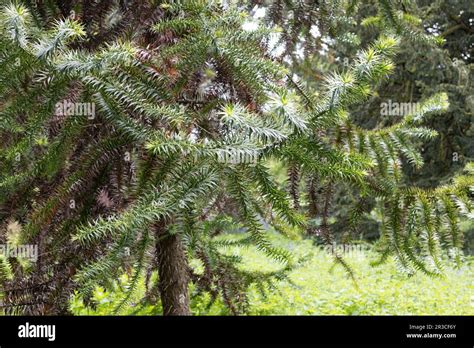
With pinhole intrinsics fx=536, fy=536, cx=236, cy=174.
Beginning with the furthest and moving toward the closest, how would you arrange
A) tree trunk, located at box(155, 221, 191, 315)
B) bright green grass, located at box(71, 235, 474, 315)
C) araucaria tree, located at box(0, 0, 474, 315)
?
bright green grass, located at box(71, 235, 474, 315), tree trunk, located at box(155, 221, 191, 315), araucaria tree, located at box(0, 0, 474, 315)

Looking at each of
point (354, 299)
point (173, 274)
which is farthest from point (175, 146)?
point (354, 299)

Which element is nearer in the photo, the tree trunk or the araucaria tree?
the araucaria tree

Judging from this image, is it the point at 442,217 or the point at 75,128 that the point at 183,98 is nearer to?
the point at 75,128

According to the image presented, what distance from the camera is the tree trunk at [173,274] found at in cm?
287

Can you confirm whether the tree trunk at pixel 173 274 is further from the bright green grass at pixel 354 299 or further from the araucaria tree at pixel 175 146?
the bright green grass at pixel 354 299

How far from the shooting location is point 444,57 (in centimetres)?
1018

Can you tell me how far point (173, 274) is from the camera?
291cm

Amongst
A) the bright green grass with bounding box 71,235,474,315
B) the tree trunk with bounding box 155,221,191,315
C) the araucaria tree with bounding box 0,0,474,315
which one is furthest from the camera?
the bright green grass with bounding box 71,235,474,315

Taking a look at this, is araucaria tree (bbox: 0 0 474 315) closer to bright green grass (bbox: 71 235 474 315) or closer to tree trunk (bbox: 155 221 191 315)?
tree trunk (bbox: 155 221 191 315)

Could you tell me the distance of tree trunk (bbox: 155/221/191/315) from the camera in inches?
113

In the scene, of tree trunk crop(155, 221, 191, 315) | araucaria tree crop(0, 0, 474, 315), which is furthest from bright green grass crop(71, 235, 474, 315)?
araucaria tree crop(0, 0, 474, 315)

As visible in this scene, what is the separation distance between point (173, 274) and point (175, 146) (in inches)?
60.0

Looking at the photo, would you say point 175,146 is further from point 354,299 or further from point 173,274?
point 354,299
